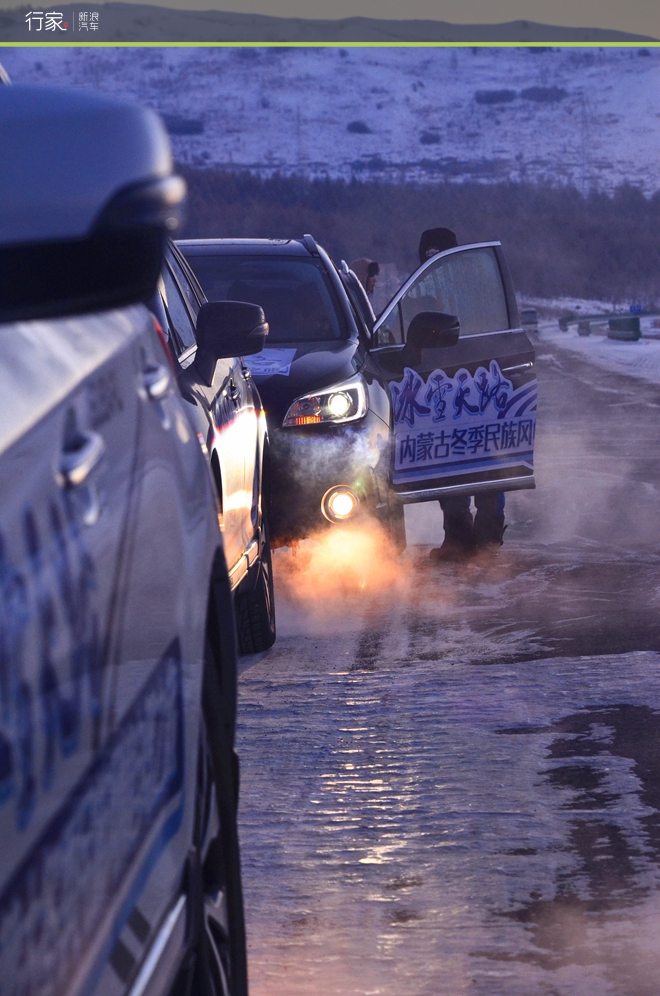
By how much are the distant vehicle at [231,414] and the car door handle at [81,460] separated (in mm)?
2810

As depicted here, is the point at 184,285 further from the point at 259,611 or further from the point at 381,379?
the point at 381,379

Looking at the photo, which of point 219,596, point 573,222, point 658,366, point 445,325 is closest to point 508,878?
point 219,596

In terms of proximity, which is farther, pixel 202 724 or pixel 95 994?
pixel 202 724

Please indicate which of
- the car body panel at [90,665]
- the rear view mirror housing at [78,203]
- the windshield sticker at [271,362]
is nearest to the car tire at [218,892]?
the car body panel at [90,665]

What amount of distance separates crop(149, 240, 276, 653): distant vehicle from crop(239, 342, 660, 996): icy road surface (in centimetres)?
29

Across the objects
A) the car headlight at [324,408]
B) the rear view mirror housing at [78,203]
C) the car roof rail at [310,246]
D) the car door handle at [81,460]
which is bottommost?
the car headlight at [324,408]

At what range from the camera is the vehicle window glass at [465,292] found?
8.34 meters

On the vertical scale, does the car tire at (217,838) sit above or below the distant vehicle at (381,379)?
above

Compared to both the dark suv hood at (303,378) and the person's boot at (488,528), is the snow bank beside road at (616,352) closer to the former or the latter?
the person's boot at (488,528)

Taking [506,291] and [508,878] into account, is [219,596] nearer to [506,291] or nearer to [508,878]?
[508,878]

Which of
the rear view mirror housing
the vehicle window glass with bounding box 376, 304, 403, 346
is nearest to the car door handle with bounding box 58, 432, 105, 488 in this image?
the rear view mirror housing

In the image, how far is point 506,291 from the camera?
8.94m

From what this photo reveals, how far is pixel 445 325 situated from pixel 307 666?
2428mm

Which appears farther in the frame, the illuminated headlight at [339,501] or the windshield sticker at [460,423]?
the windshield sticker at [460,423]
